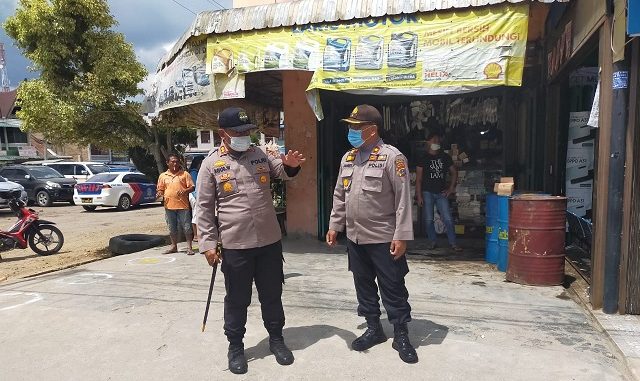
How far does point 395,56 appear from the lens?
5.90 metres

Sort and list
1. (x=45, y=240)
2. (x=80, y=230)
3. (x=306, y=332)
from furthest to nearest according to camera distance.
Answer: (x=80, y=230) < (x=45, y=240) < (x=306, y=332)

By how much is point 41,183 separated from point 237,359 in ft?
61.2

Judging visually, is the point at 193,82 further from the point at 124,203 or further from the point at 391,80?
the point at 124,203

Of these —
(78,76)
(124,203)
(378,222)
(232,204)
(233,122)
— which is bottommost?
(124,203)

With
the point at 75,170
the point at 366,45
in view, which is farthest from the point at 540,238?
the point at 75,170

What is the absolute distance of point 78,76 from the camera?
11.3 metres

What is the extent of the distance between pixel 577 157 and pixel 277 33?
4726 mm

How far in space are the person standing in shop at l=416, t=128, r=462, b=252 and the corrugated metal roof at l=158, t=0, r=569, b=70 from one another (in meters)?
2.13

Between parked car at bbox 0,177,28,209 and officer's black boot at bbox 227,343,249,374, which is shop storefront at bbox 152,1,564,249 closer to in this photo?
officer's black boot at bbox 227,343,249,374

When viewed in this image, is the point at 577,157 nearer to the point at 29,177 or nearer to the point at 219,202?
the point at 219,202

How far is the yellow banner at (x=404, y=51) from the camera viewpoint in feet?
18.1

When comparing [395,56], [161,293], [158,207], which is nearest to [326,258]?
[161,293]

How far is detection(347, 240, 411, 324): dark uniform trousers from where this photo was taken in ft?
11.3

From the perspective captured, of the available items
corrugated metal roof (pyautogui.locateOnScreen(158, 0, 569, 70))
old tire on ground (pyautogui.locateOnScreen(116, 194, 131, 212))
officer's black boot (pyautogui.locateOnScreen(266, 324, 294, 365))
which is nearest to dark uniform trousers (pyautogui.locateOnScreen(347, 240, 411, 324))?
officer's black boot (pyautogui.locateOnScreen(266, 324, 294, 365))
